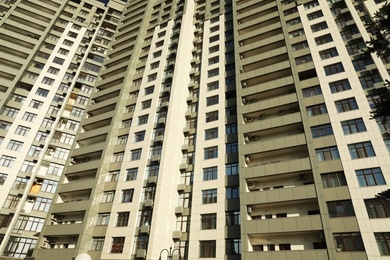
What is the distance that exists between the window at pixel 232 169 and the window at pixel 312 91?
12002mm

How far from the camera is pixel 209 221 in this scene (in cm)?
2950

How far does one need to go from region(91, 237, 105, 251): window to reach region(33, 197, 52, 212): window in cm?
1227

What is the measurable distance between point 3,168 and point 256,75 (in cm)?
3851

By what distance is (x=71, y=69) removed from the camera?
5238 centimetres

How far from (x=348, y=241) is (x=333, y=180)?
5.57 metres

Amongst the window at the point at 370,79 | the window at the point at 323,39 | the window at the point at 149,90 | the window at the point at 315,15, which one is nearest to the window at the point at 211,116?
the window at the point at 149,90

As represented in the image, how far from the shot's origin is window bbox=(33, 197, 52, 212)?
3922 centimetres

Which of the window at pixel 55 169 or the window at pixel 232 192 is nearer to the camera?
the window at pixel 232 192

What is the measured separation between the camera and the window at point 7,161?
3975cm

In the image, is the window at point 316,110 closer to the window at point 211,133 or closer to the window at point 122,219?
the window at point 211,133

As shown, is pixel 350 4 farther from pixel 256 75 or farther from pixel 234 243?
pixel 234 243

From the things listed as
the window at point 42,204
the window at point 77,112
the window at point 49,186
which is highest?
the window at point 77,112

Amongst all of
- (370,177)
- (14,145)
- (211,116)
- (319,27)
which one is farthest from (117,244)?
(319,27)

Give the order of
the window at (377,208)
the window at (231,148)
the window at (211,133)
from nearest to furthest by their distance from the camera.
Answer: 1. the window at (377,208)
2. the window at (231,148)
3. the window at (211,133)
